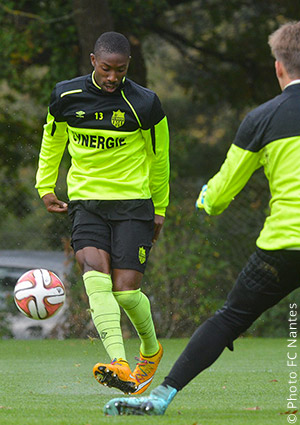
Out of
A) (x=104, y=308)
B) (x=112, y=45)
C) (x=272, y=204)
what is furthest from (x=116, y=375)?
(x=112, y=45)

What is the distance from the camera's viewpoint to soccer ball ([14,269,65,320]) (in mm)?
5703

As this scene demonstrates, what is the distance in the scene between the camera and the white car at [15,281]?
11336 millimetres

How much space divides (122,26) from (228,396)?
8388 millimetres

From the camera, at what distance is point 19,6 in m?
12.6

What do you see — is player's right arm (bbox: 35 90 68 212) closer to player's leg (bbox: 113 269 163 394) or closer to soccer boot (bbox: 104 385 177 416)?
player's leg (bbox: 113 269 163 394)

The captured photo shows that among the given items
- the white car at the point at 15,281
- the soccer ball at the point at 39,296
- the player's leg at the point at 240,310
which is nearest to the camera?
the player's leg at the point at 240,310

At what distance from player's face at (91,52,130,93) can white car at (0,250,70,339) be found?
20.2 ft

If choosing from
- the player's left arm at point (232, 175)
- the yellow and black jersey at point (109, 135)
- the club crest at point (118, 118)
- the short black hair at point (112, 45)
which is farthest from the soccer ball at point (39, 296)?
the player's left arm at point (232, 175)

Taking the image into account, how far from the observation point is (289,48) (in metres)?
3.99

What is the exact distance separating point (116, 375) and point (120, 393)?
94 centimetres

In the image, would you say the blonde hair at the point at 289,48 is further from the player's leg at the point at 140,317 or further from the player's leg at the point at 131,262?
the player's leg at the point at 140,317

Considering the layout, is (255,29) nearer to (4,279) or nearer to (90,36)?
(90,36)

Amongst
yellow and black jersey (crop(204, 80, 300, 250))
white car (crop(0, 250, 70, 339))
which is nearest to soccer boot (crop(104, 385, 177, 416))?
yellow and black jersey (crop(204, 80, 300, 250))

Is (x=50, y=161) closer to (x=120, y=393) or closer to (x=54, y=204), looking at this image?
(x=54, y=204)
